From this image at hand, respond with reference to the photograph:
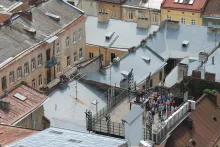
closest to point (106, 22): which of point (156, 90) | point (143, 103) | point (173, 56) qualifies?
point (173, 56)

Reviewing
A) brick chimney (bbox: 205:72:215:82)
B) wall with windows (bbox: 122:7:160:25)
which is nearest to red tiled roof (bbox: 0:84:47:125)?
brick chimney (bbox: 205:72:215:82)

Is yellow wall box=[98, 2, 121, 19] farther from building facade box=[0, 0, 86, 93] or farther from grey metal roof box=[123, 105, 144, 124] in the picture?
grey metal roof box=[123, 105, 144, 124]

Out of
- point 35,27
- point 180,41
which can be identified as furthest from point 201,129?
point 180,41

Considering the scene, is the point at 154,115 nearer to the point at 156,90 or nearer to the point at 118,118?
the point at 118,118

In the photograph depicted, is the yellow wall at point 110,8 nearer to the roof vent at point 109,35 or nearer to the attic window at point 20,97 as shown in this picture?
the roof vent at point 109,35

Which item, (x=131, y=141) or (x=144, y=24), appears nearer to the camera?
(x=131, y=141)

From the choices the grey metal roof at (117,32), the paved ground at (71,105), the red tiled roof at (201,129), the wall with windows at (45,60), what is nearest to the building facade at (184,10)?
the grey metal roof at (117,32)
